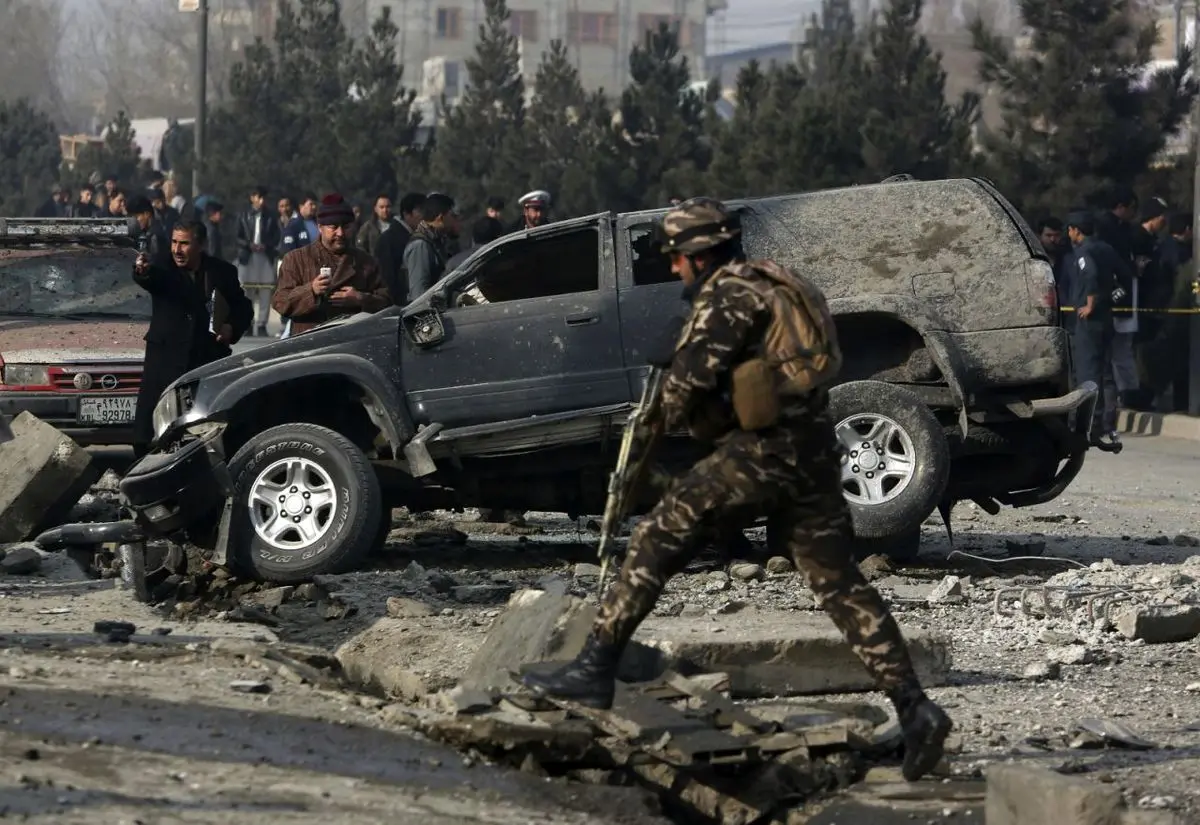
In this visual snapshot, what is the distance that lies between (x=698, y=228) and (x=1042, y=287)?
4.75m

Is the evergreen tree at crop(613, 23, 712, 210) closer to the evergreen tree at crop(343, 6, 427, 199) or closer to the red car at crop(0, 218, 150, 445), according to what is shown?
the evergreen tree at crop(343, 6, 427, 199)

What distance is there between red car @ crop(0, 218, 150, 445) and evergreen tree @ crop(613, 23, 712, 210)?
1318 cm

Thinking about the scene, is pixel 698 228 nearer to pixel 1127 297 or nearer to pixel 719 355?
pixel 719 355

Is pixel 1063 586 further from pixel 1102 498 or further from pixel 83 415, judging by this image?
pixel 83 415

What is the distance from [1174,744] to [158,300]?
723 centimetres

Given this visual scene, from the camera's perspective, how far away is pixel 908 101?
2750 cm

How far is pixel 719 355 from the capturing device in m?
6.52

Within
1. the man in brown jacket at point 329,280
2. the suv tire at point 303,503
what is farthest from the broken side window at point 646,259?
the man in brown jacket at point 329,280

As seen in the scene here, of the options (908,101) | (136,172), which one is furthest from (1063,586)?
(136,172)

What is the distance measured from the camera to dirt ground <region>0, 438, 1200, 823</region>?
609 centimetres

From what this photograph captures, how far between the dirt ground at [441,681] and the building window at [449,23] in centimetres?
12067

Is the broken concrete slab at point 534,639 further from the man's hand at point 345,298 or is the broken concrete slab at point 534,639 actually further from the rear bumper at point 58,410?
the rear bumper at point 58,410

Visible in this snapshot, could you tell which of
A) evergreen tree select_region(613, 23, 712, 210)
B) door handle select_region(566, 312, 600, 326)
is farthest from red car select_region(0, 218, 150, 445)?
evergreen tree select_region(613, 23, 712, 210)

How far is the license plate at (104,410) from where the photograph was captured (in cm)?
1484
